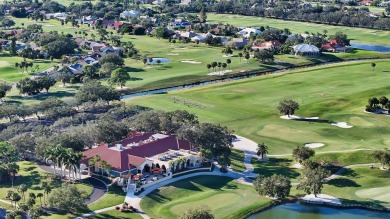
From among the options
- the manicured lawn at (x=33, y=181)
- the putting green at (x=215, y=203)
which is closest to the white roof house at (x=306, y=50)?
the putting green at (x=215, y=203)

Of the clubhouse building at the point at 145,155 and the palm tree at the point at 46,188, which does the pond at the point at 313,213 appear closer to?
the clubhouse building at the point at 145,155

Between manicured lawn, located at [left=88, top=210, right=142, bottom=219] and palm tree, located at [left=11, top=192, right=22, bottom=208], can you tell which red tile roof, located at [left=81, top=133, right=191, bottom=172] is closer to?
manicured lawn, located at [left=88, top=210, right=142, bottom=219]

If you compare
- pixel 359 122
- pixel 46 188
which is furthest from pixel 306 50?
pixel 46 188

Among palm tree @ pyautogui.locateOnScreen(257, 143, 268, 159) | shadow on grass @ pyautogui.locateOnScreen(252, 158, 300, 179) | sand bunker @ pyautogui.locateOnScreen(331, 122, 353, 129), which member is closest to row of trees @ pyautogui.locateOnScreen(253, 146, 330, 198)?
shadow on grass @ pyautogui.locateOnScreen(252, 158, 300, 179)

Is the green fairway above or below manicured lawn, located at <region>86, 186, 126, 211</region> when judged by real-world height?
above

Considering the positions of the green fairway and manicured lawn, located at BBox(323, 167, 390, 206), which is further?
the green fairway
